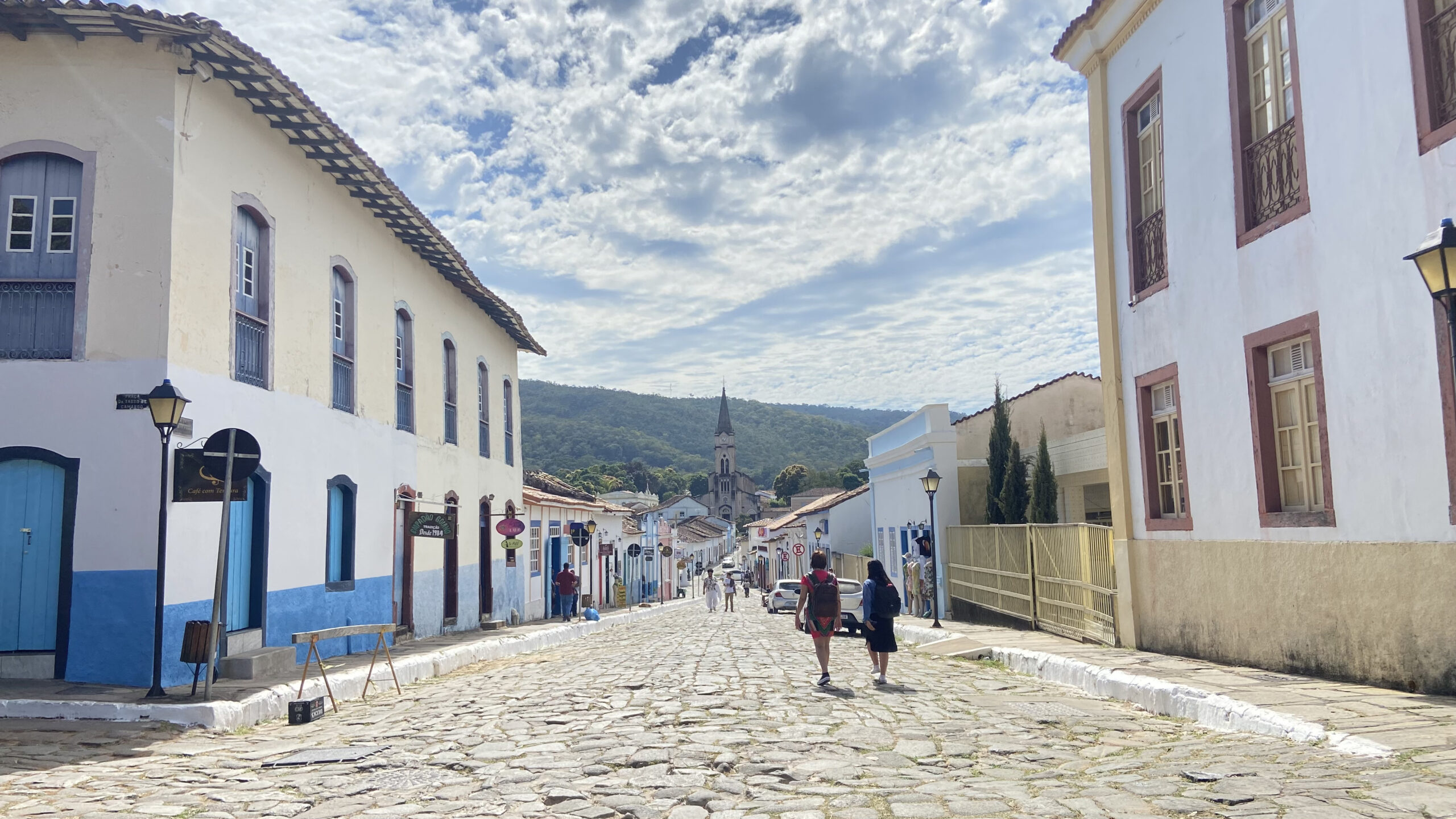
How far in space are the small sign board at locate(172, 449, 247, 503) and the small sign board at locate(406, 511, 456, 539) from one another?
6350 mm

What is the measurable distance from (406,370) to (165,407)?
853 cm

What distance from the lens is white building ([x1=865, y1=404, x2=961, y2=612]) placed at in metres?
22.5

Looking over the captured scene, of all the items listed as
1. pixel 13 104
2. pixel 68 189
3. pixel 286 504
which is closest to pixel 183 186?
pixel 68 189

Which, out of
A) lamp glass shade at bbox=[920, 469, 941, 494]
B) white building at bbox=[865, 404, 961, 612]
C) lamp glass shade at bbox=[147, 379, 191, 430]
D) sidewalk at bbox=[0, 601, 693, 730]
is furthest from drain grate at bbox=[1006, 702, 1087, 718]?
white building at bbox=[865, 404, 961, 612]

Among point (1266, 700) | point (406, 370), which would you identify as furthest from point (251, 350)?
point (1266, 700)

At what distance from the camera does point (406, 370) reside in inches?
698

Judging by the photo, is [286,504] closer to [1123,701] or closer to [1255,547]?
[1123,701]

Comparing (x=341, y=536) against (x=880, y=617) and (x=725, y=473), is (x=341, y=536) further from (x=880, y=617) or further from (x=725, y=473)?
(x=725, y=473)

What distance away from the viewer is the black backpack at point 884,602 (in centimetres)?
1098

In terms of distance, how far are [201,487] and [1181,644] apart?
10.2 meters

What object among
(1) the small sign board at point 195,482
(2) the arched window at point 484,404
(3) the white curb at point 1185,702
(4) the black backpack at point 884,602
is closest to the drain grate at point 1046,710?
(3) the white curb at point 1185,702

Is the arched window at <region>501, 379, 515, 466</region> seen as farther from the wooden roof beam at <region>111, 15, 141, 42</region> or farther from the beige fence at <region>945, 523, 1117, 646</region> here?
the wooden roof beam at <region>111, 15, 141, 42</region>

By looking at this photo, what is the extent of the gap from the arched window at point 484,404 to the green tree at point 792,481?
104m

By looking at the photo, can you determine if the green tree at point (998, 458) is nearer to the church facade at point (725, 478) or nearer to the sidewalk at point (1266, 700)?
the sidewalk at point (1266, 700)
